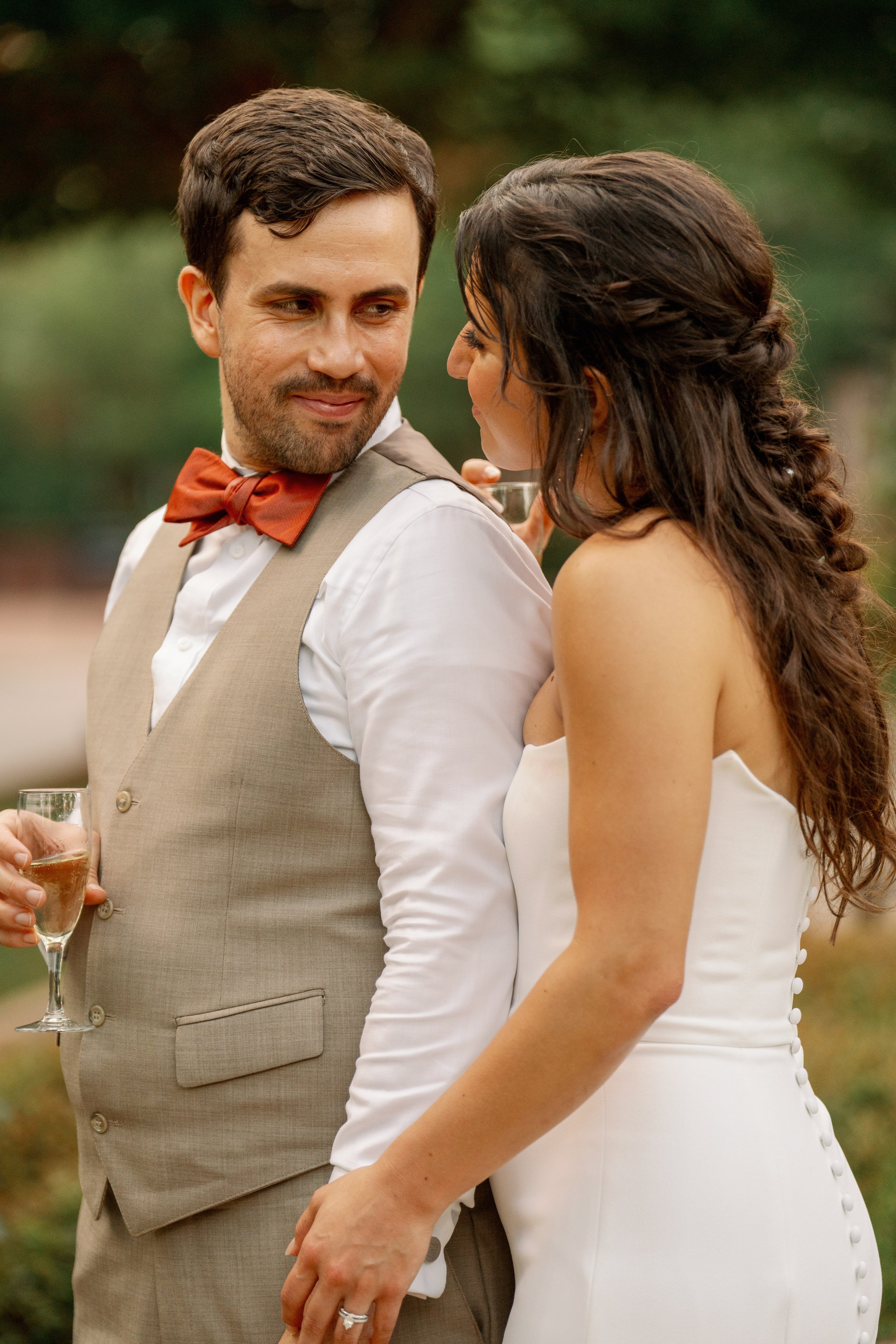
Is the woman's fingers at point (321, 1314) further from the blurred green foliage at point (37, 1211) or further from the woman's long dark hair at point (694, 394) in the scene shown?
the blurred green foliage at point (37, 1211)

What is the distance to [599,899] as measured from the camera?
141cm

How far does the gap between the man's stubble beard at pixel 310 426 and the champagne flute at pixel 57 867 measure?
1.90 ft

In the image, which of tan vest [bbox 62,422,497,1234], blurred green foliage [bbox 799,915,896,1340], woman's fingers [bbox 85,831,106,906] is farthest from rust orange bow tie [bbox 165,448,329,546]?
blurred green foliage [bbox 799,915,896,1340]

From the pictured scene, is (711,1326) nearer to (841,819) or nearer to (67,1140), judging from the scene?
(841,819)

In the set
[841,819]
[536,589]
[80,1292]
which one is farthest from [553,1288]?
[536,589]

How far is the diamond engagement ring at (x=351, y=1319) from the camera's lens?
1.49 meters

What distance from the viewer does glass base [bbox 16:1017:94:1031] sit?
173 centimetres

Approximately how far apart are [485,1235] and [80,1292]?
65 centimetres

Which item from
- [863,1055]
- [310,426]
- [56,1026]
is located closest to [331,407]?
[310,426]

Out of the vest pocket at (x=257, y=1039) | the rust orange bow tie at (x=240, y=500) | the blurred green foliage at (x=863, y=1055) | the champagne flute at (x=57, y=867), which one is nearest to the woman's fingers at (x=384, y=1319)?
the vest pocket at (x=257, y=1039)

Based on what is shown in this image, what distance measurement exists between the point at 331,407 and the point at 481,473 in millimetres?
448

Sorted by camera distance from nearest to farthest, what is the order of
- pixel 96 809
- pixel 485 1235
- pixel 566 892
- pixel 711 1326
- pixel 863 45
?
pixel 711 1326 → pixel 566 892 → pixel 485 1235 → pixel 96 809 → pixel 863 45

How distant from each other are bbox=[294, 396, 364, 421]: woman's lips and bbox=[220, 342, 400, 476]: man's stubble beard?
11 mm

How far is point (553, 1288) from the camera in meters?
1.58
